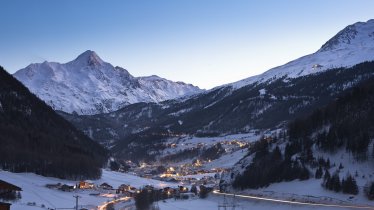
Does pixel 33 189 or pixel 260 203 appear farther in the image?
pixel 33 189

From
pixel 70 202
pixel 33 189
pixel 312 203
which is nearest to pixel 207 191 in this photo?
pixel 70 202

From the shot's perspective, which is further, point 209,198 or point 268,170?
point 209,198

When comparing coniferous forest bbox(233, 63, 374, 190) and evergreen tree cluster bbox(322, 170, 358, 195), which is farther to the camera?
coniferous forest bbox(233, 63, 374, 190)

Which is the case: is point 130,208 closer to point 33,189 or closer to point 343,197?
point 33,189

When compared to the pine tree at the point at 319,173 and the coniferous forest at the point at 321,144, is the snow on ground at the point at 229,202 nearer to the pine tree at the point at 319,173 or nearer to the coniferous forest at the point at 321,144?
the coniferous forest at the point at 321,144

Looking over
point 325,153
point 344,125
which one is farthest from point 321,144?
point 344,125

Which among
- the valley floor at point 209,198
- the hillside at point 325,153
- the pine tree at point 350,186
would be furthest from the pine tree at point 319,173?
the pine tree at point 350,186

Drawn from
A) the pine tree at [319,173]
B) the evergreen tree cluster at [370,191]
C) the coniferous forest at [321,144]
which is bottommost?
the evergreen tree cluster at [370,191]

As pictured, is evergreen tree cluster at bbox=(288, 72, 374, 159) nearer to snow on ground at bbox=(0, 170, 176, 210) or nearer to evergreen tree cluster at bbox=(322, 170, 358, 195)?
evergreen tree cluster at bbox=(322, 170, 358, 195)

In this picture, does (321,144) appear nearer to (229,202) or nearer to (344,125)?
(344,125)

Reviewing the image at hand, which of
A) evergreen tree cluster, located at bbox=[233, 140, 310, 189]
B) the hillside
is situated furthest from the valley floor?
evergreen tree cluster, located at bbox=[233, 140, 310, 189]

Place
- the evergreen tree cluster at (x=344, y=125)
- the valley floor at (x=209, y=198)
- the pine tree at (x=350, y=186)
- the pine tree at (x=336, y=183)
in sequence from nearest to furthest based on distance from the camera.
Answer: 1. the pine tree at (x=350, y=186)
2. the valley floor at (x=209, y=198)
3. the pine tree at (x=336, y=183)
4. the evergreen tree cluster at (x=344, y=125)
